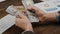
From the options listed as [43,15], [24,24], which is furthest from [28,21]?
[43,15]

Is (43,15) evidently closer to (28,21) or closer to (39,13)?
(39,13)

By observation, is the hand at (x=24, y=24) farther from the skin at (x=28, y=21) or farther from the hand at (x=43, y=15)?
the hand at (x=43, y=15)

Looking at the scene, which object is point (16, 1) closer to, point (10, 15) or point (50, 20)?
point (10, 15)

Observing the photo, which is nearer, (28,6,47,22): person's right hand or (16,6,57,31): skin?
(16,6,57,31): skin

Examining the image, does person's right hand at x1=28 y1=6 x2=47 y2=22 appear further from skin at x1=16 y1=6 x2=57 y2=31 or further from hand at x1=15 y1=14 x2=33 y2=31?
hand at x1=15 y1=14 x2=33 y2=31

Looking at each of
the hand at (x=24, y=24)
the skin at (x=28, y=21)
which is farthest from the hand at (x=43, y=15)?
the hand at (x=24, y=24)

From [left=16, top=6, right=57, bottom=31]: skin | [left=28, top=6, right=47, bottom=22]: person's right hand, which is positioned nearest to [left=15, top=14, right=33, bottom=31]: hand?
[left=16, top=6, right=57, bottom=31]: skin

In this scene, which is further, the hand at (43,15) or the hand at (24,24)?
the hand at (43,15)

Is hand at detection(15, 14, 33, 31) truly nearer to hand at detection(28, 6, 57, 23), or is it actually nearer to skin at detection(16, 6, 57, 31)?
skin at detection(16, 6, 57, 31)

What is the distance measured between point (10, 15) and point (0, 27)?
0.20 metres

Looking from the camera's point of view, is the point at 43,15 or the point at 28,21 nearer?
the point at 28,21

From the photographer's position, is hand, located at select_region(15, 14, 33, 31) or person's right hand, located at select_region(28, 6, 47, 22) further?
person's right hand, located at select_region(28, 6, 47, 22)

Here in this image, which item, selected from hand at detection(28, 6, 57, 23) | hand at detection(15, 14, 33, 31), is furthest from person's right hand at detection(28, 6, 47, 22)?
hand at detection(15, 14, 33, 31)

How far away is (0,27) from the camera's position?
3.57 ft
